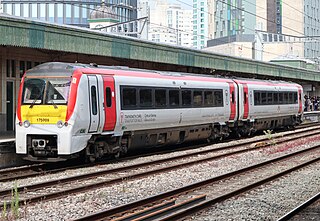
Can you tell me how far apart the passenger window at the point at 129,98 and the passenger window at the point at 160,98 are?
135 centimetres

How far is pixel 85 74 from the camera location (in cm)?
1580

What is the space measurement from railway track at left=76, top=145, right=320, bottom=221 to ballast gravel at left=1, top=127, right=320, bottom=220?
26cm

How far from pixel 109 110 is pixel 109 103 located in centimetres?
20

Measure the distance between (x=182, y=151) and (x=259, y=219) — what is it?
11.9 meters

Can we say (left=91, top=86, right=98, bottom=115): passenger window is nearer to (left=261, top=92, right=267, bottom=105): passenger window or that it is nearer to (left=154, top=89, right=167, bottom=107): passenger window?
(left=154, top=89, right=167, bottom=107): passenger window

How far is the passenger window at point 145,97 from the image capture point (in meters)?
18.4

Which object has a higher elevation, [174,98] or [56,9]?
[56,9]

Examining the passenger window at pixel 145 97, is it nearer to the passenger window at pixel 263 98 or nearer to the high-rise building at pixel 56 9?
the passenger window at pixel 263 98

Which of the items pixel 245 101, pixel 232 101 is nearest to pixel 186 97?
pixel 232 101

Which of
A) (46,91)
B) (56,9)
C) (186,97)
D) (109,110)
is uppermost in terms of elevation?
(56,9)

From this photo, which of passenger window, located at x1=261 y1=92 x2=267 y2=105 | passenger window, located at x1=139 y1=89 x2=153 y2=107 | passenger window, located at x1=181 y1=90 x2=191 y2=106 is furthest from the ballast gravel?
passenger window, located at x1=261 y1=92 x2=267 y2=105

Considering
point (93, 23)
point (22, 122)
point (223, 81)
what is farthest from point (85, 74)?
point (93, 23)

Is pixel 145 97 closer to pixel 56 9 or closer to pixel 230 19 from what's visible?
pixel 56 9

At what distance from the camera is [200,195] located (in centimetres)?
1124
